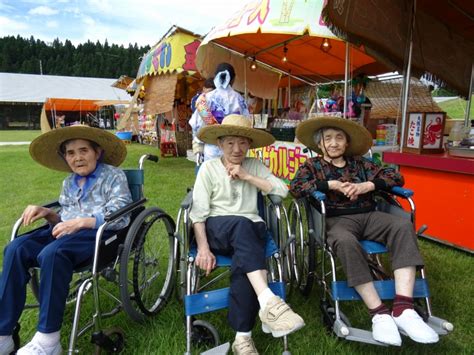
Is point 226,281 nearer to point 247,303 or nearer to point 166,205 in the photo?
point 247,303

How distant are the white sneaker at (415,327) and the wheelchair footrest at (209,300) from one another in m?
0.55

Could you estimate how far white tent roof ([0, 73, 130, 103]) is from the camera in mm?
28998

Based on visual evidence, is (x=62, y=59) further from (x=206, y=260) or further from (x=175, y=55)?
(x=206, y=260)

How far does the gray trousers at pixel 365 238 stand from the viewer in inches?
72.4

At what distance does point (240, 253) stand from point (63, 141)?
1.22m

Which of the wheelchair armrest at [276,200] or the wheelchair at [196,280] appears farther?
the wheelchair armrest at [276,200]

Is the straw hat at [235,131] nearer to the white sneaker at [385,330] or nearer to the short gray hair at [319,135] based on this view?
the short gray hair at [319,135]

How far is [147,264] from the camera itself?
2.32m

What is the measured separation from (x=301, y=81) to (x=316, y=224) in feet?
20.8

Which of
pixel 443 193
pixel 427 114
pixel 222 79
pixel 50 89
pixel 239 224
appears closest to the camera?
pixel 239 224

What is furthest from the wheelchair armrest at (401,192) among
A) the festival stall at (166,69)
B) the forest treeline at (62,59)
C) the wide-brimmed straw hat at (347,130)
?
the forest treeline at (62,59)

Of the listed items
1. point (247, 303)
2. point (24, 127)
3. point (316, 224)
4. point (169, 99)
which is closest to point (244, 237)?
point (247, 303)

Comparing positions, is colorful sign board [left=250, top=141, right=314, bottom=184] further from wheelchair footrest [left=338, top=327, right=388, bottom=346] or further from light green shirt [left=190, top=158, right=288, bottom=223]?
wheelchair footrest [left=338, top=327, right=388, bottom=346]

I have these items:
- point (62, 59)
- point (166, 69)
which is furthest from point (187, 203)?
point (62, 59)
